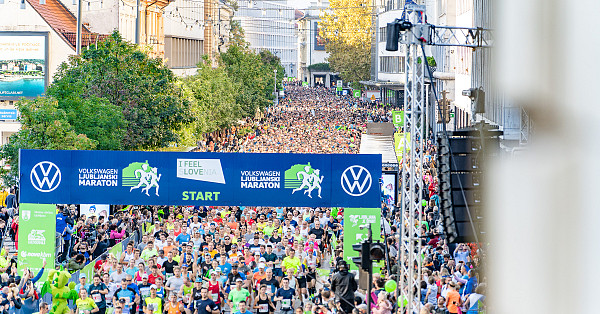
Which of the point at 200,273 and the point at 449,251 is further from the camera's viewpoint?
the point at 449,251

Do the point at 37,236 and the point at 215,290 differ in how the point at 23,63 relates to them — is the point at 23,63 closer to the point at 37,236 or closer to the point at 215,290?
the point at 37,236

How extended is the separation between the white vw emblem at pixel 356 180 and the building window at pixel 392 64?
233 feet

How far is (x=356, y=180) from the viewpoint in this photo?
1950 centimetres

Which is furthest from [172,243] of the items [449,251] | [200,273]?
[449,251]

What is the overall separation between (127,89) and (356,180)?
48.6 ft

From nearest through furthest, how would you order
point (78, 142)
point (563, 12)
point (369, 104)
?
point (563, 12), point (78, 142), point (369, 104)

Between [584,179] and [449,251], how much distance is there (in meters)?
18.6

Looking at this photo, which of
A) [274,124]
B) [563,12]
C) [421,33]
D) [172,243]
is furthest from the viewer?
[274,124]

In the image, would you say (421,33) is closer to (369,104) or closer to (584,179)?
(584,179)

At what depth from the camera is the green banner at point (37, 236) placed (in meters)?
A: 19.3

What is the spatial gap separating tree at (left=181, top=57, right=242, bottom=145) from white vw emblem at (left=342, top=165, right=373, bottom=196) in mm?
20978

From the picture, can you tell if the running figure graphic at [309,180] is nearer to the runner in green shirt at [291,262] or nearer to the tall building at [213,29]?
the runner in green shirt at [291,262]

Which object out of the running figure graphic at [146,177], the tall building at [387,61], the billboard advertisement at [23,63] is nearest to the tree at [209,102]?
the billboard advertisement at [23,63]

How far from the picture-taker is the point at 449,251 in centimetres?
1923
